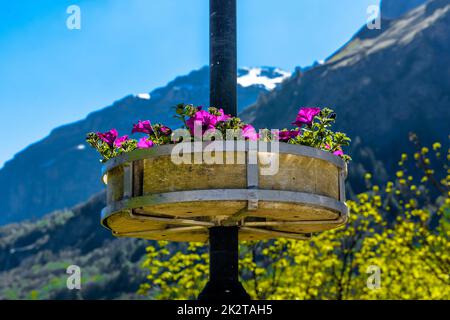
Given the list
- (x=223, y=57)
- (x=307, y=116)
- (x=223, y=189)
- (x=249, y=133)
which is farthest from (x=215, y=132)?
(x=223, y=57)

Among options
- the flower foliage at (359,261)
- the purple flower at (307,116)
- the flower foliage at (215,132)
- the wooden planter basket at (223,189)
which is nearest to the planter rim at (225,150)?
the wooden planter basket at (223,189)

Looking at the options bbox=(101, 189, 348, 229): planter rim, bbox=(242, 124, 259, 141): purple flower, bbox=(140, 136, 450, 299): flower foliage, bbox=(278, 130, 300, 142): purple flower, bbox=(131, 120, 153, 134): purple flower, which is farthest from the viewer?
bbox=(140, 136, 450, 299): flower foliage

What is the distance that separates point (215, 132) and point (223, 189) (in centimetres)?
55

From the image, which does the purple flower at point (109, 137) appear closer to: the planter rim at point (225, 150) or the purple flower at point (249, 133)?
the planter rim at point (225, 150)

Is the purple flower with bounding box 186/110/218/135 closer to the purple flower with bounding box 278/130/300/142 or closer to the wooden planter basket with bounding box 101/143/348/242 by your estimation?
the wooden planter basket with bounding box 101/143/348/242

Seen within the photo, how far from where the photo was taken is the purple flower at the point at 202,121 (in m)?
6.09

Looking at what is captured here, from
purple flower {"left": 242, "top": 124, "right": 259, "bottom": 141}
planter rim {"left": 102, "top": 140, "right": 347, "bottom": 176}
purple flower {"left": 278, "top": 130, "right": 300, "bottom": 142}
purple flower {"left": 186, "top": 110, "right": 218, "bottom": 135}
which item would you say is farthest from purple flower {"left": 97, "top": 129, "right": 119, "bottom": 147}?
purple flower {"left": 278, "top": 130, "right": 300, "bottom": 142}

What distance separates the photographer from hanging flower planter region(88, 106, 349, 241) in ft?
19.0

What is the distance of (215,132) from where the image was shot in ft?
19.7

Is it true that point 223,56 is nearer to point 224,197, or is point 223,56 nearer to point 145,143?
point 145,143

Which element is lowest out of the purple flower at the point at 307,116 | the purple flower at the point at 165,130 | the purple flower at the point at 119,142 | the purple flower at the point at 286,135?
the purple flower at the point at 286,135

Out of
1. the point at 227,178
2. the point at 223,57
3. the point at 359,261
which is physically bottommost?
the point at 227,178
